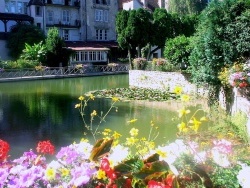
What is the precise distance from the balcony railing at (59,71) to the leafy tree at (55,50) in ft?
7.08

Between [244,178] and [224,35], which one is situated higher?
[224,35]

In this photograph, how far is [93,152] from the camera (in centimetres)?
306

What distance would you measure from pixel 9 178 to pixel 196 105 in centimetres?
1553

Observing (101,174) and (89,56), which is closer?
(101,174)

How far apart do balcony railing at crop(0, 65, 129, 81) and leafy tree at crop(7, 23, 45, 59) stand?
210 inches

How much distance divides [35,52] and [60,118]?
2549 cm

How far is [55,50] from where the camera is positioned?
132 ft

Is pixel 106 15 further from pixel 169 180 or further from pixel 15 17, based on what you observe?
pixel 169 180

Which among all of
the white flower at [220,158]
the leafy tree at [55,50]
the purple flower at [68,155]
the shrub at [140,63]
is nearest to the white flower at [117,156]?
the purple flower at [68,155]

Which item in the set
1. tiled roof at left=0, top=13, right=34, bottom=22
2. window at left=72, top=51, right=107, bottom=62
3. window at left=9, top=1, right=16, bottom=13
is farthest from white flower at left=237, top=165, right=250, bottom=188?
window at left=9, top=1, right=16, bottom=13

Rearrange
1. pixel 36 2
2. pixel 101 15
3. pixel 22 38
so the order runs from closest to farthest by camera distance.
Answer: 1. pixel 22 38
2. pixel 36 2
3. pixel 101 15

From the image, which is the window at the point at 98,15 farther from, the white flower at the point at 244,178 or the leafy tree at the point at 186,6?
the white flower at the point at 244,178

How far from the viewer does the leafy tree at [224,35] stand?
14.6m

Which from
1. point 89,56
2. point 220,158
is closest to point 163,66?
point 89,56
